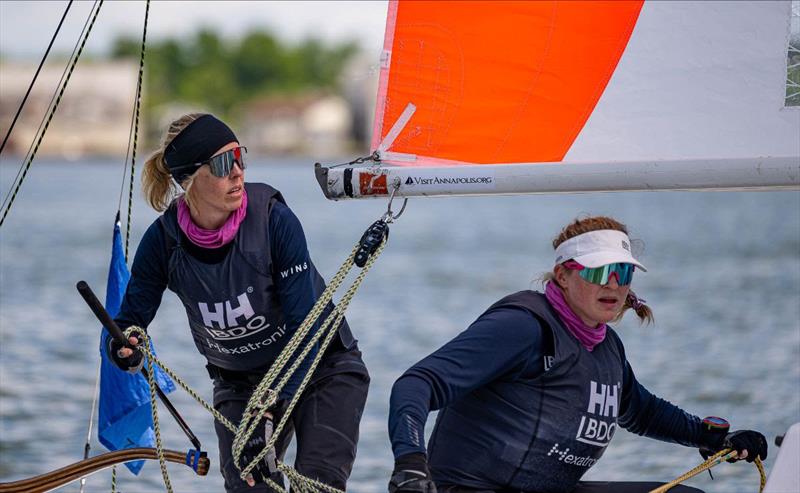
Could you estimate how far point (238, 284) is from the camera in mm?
3125

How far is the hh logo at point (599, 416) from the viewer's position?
288cm

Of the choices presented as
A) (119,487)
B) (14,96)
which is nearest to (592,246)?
(119,487)

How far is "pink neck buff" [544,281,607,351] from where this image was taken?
288 centimetres

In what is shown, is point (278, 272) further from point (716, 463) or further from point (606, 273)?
point (716, 463)

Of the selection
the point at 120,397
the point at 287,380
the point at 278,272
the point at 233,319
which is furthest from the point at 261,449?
the point at 120,397

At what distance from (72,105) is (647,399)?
83.3 metres

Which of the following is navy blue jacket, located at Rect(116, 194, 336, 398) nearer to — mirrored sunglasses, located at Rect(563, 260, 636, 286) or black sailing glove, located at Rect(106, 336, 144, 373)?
black sailing glove, located at Rect(106, 336, 144, 373)

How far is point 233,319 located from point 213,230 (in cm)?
23

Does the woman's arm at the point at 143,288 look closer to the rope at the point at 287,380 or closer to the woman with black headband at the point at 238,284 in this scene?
the woman with black headband at the point at 238,284

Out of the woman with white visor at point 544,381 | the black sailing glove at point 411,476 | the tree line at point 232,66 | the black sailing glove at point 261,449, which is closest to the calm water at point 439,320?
the black sailing glove at point 261,449

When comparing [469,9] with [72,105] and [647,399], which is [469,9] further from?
[72,105]

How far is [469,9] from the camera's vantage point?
10.6 ft

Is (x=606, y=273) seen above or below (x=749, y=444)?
above

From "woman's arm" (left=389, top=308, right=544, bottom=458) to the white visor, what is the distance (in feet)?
0.62
